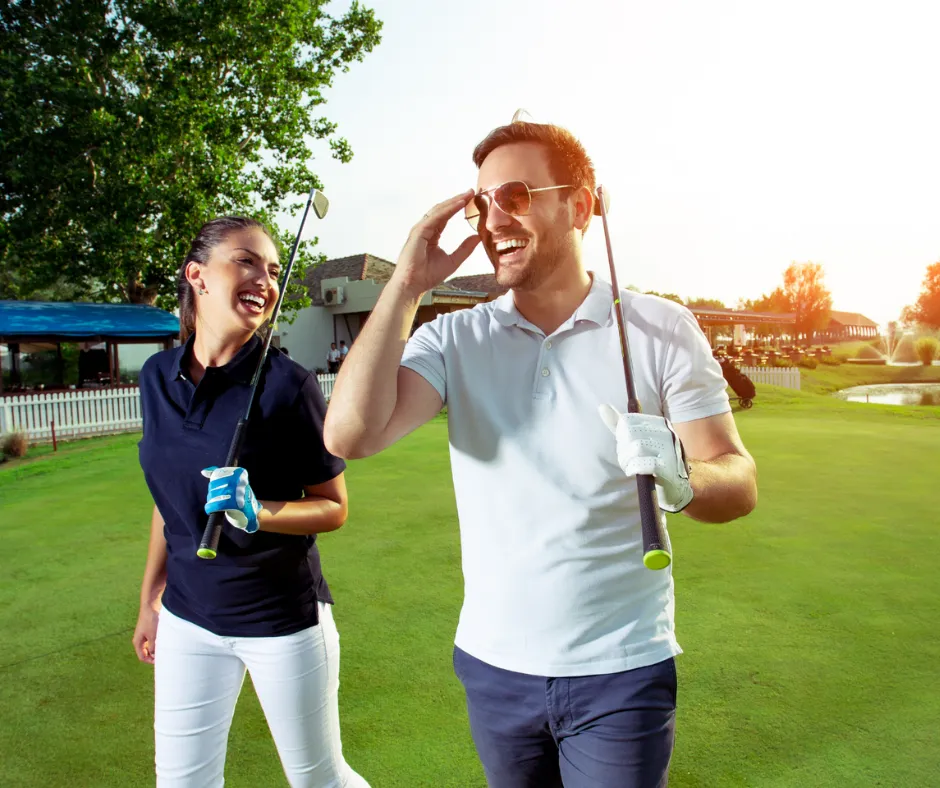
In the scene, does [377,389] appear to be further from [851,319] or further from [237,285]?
[851,319]

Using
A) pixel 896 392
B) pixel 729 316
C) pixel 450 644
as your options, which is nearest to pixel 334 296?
pixel 729 316

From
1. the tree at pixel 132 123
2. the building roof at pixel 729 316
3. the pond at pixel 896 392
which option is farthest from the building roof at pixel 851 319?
the tree at pixel 132 123

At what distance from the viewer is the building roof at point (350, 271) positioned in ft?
132

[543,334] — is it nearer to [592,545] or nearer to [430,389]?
[430,389]

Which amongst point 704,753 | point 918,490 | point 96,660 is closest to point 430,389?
point 704,753

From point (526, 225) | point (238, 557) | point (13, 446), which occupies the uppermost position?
point (526, 225)

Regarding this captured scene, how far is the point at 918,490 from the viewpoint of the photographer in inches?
355

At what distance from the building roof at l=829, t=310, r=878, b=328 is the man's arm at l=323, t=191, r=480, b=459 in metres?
106

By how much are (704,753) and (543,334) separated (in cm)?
231

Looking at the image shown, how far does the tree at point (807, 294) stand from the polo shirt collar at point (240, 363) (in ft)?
279

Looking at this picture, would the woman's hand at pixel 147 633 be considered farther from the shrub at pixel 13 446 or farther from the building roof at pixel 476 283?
the building roof at pixel 476 283

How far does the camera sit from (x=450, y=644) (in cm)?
460

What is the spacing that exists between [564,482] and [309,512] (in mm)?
921

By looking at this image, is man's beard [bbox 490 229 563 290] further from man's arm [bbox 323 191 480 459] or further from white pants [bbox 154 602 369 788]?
white pants [bbox 154 602 369 788]
